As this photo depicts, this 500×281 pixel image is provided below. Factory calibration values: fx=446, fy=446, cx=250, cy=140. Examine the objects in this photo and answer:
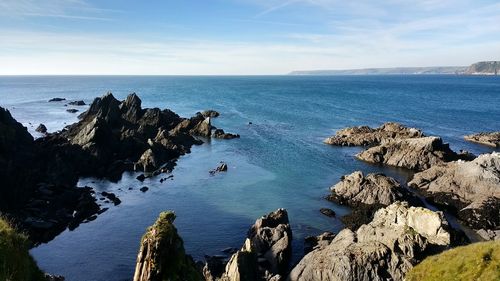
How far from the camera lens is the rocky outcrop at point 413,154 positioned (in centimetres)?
8512

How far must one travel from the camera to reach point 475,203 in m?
62.3

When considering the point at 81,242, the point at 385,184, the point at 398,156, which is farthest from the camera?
the point at 398,156

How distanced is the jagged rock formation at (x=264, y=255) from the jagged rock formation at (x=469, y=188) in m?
25.7

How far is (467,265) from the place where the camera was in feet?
91.7

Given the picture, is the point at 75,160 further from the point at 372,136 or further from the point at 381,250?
the point at 372,136

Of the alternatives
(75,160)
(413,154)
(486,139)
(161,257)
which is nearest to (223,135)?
(75,160)

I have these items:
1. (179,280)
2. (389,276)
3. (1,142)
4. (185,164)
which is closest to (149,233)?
(179,280)

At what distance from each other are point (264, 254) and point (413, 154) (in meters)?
50.4

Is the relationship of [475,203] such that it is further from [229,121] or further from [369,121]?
[229,121]

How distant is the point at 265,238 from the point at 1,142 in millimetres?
50134

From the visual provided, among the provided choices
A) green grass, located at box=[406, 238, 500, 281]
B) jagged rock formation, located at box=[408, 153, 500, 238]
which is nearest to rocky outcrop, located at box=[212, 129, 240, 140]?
jagged rock formation, located at box=[408, 153, 500, 238]

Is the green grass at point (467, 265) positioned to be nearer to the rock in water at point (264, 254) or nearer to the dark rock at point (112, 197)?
the rock in water at point (264, 254)

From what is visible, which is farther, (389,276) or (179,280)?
(389,276)

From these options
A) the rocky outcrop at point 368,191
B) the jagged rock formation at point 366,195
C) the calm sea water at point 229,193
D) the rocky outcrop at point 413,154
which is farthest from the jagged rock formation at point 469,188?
the rocky outcrop at point 413,154
